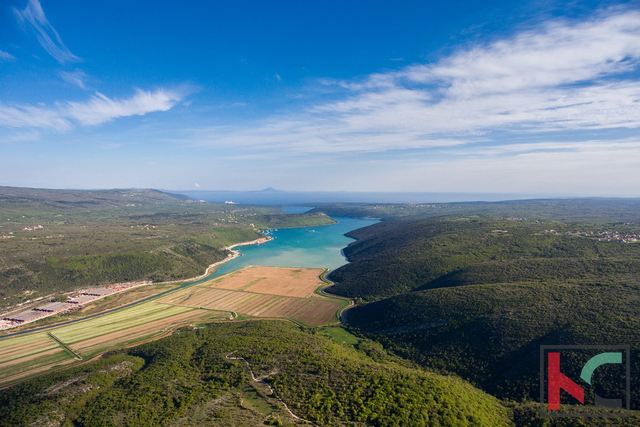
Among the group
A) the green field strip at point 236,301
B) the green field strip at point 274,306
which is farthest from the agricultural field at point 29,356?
the green field strip at point 274,306

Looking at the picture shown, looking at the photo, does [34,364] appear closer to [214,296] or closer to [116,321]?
[116,321]

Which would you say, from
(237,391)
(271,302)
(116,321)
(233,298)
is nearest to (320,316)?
(271,302)

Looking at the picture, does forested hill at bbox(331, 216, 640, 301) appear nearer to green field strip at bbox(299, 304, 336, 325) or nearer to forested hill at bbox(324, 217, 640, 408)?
forested hill at bbox(324, 217, 640, 408)

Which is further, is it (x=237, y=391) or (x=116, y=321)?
(x=116, y=321)

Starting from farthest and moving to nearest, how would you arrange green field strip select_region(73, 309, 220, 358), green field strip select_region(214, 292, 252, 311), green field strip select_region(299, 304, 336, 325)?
green field strip select_region(214, 292, 252, 311), green field strip select_region(299, 304, 336, 325), green field strip select_region(73, 309, 220, 358)

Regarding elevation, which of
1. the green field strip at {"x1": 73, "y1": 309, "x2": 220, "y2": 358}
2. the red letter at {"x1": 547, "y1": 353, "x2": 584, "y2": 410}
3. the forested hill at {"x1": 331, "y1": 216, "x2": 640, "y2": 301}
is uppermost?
the forested hill at {"x1": 331, "y1": 216, "x2": 640, "y2": 301}

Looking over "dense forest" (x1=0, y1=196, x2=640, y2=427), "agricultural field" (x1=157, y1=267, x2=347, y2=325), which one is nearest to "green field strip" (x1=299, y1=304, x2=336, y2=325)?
"agricultural field" (x1=157, y1=267, x2=347, y2=325)

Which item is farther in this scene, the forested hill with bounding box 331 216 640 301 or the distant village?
the distant village
